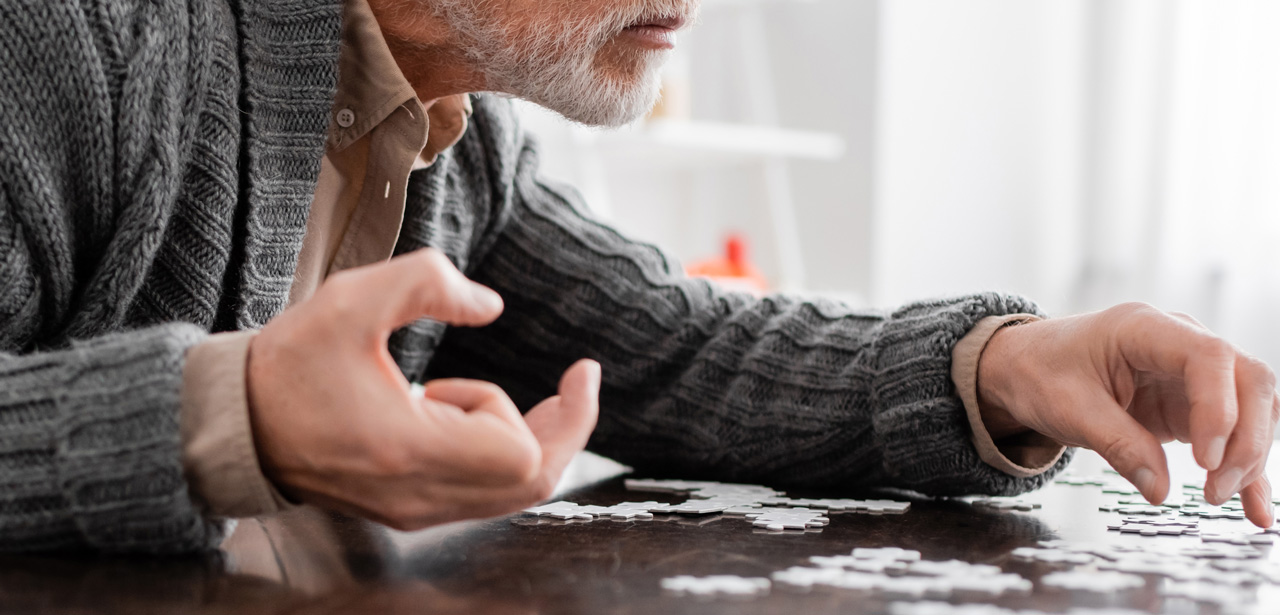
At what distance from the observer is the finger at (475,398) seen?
604 mm

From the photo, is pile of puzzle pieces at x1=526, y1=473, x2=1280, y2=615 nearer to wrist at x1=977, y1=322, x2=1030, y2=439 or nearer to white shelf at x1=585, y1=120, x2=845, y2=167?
wrist at x1=977, y1=322, x2=1030, y2=439

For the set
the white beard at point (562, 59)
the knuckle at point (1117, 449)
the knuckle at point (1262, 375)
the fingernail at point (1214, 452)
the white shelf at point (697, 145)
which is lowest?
the knuckle at point (1117, 449)

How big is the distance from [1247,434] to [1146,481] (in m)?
0.07

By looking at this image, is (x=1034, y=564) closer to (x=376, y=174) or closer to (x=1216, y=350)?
(x=1216, y=350)

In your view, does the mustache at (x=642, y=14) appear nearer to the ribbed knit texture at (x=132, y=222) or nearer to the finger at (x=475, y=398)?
the ribbed knit texture at (x=132, y=222)

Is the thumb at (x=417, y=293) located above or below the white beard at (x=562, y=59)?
below

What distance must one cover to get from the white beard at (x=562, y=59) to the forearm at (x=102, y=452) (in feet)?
1.94

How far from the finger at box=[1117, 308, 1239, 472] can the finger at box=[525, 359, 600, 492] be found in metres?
0.43

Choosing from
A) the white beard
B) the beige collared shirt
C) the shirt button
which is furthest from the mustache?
the shirt button

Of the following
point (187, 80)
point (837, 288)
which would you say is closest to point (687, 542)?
point (187, 80)

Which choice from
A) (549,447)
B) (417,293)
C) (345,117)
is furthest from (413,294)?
(345,117)

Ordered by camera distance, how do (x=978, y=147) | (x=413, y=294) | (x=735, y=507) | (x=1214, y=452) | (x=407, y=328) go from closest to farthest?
(x=413, y=294)
(x=1214, y=452)
(x=735, y=507)
(x=407, y=328)
(x=978, y=147)

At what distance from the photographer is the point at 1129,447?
0.82 m

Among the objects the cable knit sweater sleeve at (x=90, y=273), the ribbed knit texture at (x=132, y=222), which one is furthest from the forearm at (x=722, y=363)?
the cable knit sweater sleeve at (x=90, y=273)
